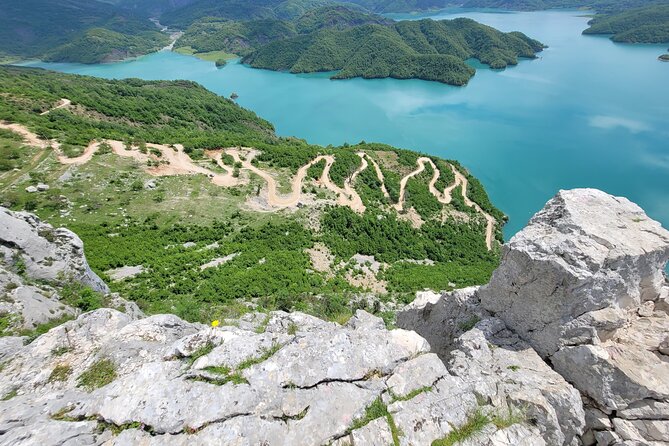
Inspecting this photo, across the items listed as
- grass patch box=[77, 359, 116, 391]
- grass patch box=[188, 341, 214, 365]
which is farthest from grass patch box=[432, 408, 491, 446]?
grass patch box=[77, 359, 116, 391]

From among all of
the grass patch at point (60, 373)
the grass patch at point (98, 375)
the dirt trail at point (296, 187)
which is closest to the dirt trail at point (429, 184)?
the dirt trail at point (296, 187)

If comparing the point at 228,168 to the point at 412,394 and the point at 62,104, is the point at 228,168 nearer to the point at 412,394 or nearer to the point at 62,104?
the point at 62,104

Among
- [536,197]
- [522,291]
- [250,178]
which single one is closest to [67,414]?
[522,291]

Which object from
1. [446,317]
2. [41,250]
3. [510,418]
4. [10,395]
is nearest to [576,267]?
[510,418]

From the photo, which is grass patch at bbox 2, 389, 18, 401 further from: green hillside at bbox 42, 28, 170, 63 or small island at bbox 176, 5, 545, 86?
green hillside at bbox 42, 28, 170, 63

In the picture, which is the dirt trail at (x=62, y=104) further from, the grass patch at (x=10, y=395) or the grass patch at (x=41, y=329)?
the grass patch at (x=10, y=395)

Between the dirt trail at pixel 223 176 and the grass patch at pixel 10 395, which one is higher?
the grass patch at pixel 10 395

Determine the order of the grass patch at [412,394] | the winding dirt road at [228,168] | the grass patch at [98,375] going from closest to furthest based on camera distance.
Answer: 1. the grass patch at [412,394]
2. the grass patch at [98,375]
3. the winding dirt road at [228,168]
